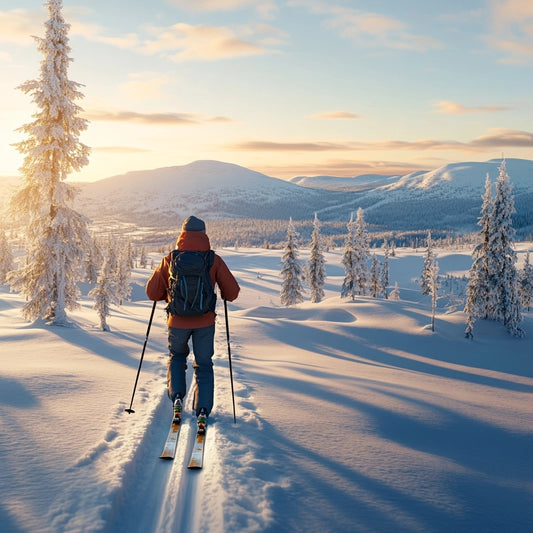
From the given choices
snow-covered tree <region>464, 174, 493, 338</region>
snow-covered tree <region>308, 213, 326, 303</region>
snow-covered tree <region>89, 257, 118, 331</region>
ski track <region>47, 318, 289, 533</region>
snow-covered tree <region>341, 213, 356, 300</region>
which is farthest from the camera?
snow-covered tree <region>308, 213, 326, 303</region>

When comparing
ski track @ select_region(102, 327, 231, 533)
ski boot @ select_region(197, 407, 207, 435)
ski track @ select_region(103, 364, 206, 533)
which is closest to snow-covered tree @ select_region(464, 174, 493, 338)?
ski boot @ select_region(197, 407, 207, 435)

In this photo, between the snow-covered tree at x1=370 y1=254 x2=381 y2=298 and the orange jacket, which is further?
the snow-covered tree at x1=370 y1=254 x2=381 y2=298

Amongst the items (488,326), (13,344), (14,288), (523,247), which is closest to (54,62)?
(14,288)

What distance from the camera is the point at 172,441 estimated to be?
4.81 metres

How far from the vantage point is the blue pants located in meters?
5.55

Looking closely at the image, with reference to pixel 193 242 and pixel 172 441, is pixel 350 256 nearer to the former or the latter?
pixel 193 242

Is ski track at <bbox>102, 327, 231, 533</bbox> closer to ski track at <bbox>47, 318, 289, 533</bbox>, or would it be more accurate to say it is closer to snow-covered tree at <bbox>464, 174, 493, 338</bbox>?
ski track at <bbox>47, 318, 289, 533</bbox>

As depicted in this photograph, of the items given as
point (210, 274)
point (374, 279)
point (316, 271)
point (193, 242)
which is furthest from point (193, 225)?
point (374, 279)

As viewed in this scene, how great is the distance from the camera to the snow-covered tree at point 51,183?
1859 centimetres

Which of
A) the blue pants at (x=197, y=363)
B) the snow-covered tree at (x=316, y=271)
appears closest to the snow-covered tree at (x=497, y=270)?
the snow-covered tree at (x=316, y=271)

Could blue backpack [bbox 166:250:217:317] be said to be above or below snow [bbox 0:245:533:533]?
above

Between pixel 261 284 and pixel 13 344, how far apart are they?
83140 mm

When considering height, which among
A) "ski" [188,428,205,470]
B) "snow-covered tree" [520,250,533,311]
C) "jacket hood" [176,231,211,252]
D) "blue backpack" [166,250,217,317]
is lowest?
"snow-covered tree" [520,250,533,311]

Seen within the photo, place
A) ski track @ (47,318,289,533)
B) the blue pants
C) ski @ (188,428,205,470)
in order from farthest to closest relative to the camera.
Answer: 1. the blue pants
2. ski @ (188,428,205,470)
3. ski track @ (47,318,289,533)
